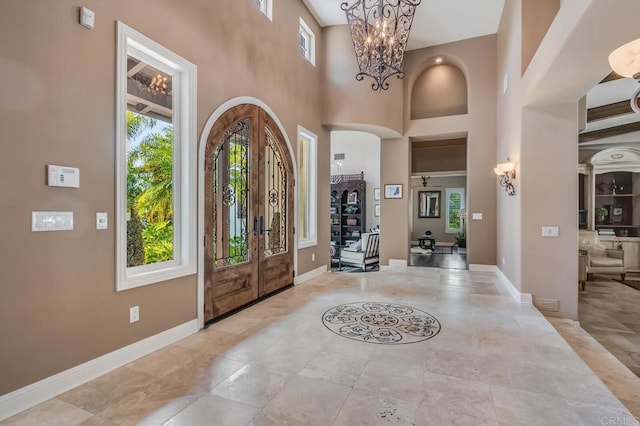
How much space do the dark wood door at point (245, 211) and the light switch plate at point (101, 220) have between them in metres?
1.07

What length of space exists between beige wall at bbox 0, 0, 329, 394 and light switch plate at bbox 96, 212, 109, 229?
4cm

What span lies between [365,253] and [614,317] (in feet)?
15.8

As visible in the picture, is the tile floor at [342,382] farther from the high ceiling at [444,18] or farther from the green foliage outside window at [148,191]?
the high ceiling at [444,18]

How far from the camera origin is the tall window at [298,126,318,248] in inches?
237

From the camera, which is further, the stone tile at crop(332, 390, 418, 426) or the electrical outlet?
the electrical outlet

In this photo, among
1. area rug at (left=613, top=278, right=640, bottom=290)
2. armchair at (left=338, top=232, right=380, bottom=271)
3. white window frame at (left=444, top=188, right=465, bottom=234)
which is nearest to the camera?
area rug at (left=613, top=278, right=640, bottom=290)

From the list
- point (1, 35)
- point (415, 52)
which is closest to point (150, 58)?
point (1, 35)

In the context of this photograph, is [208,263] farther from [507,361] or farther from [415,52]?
[415,52]

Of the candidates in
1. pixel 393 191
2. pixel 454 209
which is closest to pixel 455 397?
pixel 393 191

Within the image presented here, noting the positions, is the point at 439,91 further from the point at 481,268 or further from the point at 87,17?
the point at 87,17

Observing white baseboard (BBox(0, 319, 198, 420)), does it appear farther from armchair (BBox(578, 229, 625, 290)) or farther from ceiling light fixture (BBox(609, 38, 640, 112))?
armchair (BBox(578, 229, 625, 290))

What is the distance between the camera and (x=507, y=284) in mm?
5324

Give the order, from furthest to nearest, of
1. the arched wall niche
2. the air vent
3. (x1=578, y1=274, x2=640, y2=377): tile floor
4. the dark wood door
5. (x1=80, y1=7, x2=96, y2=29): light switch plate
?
1. the arched wall niche
2. the air vent
3. (x1=578, y1=274, x2=640, y2=377): tile floor
4. the dark wood door
5. (x1=80, y1=7, x2=96, y2=29): light switch plate

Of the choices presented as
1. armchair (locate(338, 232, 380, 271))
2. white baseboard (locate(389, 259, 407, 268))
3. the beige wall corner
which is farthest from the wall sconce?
armchair (locate(338, 232, 380, 271))
